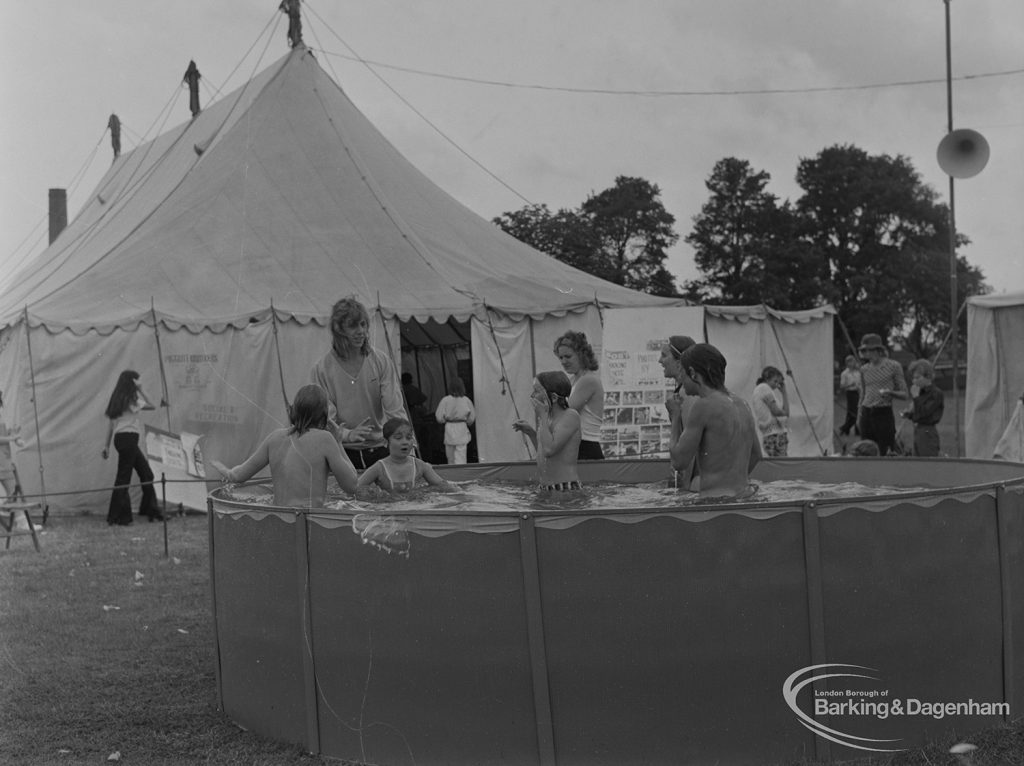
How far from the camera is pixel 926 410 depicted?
1188 centimetres

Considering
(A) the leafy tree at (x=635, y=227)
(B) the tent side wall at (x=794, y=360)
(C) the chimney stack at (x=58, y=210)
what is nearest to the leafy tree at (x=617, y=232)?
(A) the leafy tree at (x=635, y=227)

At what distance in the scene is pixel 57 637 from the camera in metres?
6.92

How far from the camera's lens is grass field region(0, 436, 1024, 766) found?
4.65m

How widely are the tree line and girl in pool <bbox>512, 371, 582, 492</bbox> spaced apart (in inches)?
1612

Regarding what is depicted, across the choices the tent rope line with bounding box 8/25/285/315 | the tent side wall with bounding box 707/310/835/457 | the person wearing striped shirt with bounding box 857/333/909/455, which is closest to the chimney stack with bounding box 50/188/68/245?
the tent rope line with bounding box 8/25/285/315

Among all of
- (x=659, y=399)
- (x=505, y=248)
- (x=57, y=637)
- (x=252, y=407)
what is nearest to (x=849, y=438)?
(x=505, y=248)

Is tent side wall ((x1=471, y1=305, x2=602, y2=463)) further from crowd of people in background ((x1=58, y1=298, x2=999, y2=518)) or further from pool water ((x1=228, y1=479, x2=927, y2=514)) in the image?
pool water ((x1=228, y1=479, x2=927, y2=514))

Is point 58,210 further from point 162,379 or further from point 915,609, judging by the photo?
point 915,609

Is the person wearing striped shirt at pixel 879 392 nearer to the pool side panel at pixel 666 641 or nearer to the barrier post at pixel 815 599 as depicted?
the barrier post at pixel 815 599

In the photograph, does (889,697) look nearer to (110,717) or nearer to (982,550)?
(982,550)

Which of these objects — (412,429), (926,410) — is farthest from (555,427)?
(926,410)

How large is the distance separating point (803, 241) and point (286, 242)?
127 feet

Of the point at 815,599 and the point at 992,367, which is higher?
the point at 992,367

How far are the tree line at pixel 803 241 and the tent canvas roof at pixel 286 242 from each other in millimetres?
29197
